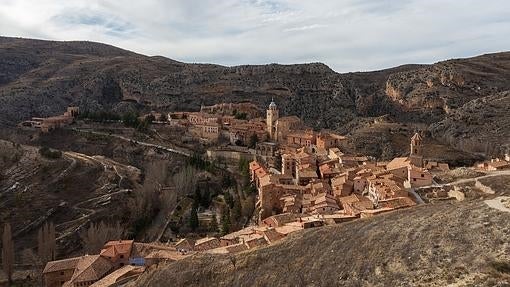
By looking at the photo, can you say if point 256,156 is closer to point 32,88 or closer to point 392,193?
point 392,193

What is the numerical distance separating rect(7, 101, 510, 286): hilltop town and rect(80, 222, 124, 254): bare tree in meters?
2.14

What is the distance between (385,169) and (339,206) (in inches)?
246

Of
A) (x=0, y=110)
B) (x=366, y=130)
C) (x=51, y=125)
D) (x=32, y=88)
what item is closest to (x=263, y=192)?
(x=366, y=130)

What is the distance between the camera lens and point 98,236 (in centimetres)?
3847

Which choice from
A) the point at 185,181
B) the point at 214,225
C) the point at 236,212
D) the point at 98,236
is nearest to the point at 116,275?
the point at 98,236

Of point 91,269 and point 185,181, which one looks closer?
point 91,269

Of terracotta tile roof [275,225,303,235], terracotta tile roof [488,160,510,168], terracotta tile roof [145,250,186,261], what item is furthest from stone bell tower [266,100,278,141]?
terracotta tile roof [145,250,186,261]

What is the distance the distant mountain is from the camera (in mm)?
91812

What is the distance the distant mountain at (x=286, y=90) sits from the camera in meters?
91.8

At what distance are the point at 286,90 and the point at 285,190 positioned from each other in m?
67.5

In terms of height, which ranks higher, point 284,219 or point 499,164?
point 499,164

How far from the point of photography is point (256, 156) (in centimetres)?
5909

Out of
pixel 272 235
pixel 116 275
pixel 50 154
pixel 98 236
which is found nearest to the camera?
pixel 116 275

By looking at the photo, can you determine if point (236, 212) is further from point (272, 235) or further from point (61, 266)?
point (61, 266)
